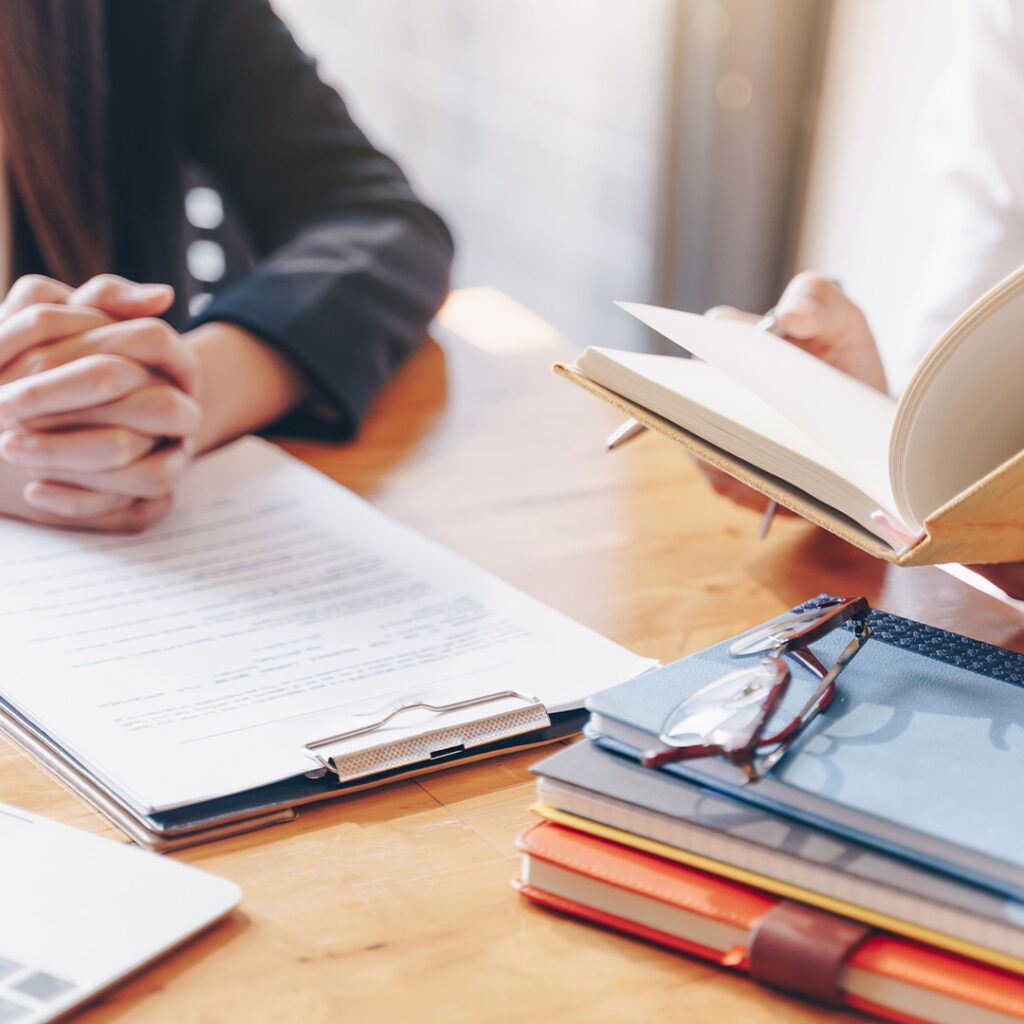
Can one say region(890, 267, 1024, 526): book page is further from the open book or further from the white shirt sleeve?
the white shirt sleeve

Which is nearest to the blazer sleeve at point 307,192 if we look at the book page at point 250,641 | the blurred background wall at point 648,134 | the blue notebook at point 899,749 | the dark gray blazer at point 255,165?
the dark gray blazer at point 255,165

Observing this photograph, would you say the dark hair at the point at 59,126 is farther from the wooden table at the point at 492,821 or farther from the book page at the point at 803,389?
the book page at the point at 803,389

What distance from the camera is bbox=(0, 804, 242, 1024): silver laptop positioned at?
391 mm

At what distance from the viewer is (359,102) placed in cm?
264

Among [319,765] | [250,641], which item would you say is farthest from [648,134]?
[319,765]

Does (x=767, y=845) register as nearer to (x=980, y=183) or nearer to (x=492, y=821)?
(x=492, y=821)

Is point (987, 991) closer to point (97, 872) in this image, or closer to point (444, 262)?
point (97, 872)

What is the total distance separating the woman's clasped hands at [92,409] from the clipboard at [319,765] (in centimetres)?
21

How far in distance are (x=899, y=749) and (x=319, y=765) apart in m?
0.23

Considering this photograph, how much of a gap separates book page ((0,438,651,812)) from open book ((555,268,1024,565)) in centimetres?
12

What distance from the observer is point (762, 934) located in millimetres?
398

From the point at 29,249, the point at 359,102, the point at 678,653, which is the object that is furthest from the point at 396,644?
the point at 359,102

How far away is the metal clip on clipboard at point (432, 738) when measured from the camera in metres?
0.52

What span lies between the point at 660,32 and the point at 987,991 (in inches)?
87.6
